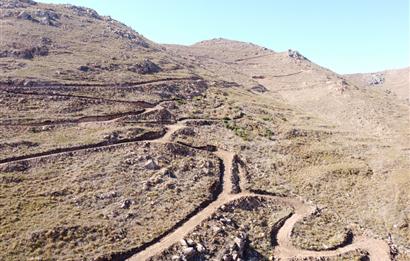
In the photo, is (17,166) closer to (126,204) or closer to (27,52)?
(126,204)

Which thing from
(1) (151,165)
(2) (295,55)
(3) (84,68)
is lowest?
(1) (151,165)

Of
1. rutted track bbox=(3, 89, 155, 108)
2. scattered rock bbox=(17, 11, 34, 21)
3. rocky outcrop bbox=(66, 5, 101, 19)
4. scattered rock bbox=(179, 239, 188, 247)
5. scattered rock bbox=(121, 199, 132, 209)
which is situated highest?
rocky outcrop bbox=(66, 5, 101, 19)

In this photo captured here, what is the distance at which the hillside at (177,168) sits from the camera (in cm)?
3859

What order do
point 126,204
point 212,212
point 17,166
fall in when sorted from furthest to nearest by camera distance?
point 17,166, point 212,212, point 126,204

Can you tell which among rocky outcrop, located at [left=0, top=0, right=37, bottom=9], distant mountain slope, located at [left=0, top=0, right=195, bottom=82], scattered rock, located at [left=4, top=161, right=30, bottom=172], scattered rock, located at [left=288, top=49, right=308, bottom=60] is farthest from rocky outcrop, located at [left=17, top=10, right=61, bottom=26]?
scattered rock, located at [left=288, top=49, right=308, bottom=60]

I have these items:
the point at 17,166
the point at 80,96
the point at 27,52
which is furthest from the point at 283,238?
the point at 27,52

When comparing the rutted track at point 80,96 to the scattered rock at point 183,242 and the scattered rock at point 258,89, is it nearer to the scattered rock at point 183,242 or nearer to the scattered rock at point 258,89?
the scattered rock at point 183,242

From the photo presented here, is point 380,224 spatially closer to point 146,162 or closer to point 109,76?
point 146,162

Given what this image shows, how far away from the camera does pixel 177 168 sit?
172 feet

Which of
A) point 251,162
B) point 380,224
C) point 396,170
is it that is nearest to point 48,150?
point 251,162

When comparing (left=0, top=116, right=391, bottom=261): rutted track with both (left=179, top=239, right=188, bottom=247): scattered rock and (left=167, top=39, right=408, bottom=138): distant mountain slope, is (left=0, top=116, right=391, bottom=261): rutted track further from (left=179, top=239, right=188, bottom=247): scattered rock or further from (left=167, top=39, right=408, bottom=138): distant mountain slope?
(left=167, top=39, right=408, bottom=138): distant mountain slope

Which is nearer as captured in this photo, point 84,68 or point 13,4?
point 84,68

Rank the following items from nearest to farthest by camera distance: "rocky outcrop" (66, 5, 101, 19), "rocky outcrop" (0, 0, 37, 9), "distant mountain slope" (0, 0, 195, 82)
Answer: "distant mountain slope" (0, 0, 195, 82) < "rocky outcrop" (0, 0, 37, 9) < "rocky outcrop" (66, 5, 101, 19)

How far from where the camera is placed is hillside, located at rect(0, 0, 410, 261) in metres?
38.6
